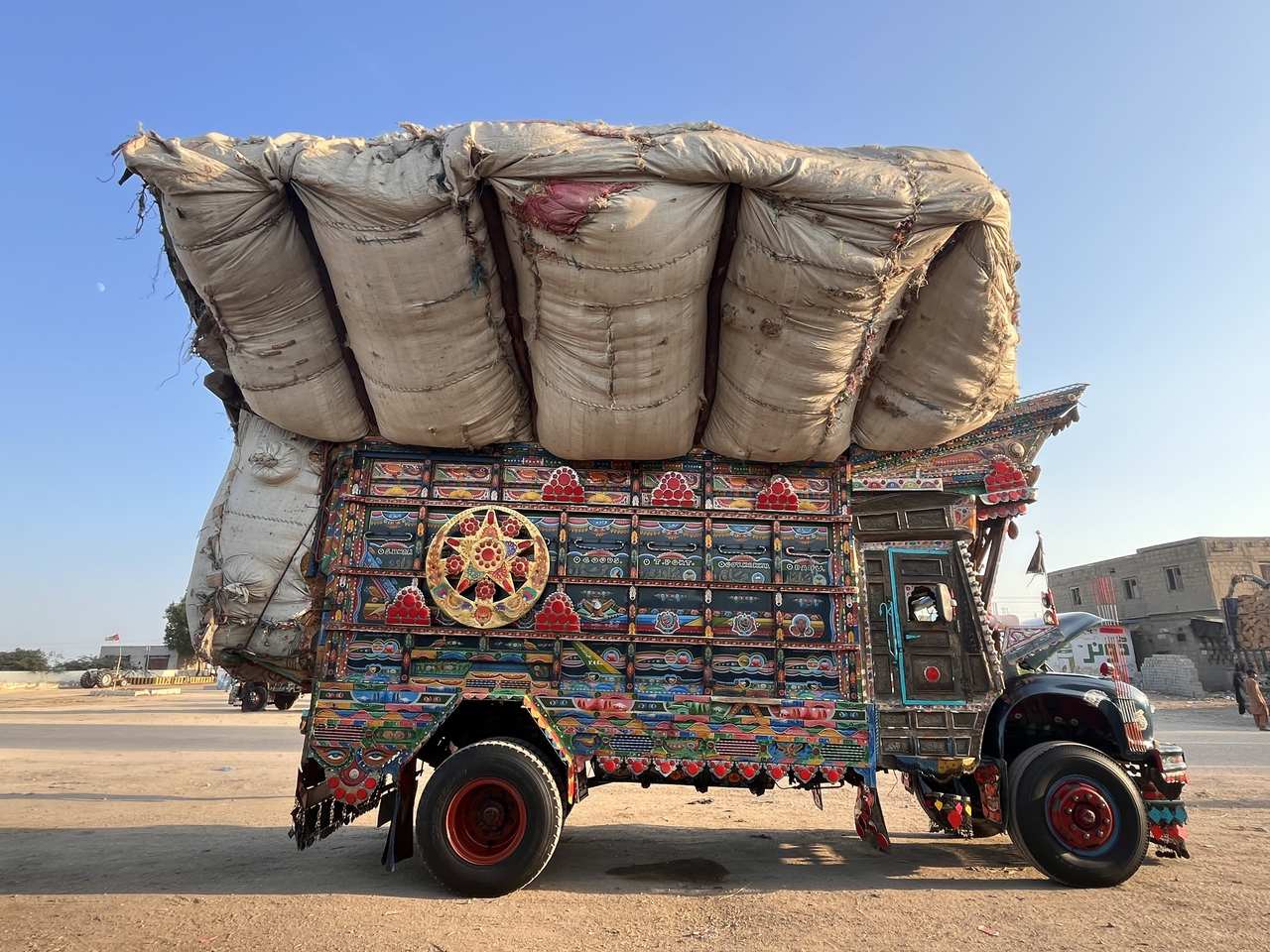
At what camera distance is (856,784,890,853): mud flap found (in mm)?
4461

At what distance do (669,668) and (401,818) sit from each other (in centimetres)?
196

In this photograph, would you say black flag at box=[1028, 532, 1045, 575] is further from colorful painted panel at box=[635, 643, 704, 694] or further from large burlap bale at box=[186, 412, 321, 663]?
large burlap bale at box=[186, 412, 321, 663]

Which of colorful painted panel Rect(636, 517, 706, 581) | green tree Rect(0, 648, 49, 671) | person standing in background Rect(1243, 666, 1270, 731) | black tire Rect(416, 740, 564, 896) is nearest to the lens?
black tire Rect(416, 740, 564, 896)

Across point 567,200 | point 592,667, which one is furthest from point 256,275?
point 592,667

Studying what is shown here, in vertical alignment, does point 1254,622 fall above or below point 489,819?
above

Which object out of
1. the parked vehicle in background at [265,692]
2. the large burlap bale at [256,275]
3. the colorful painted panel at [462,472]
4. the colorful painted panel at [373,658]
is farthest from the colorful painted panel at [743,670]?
the parked vehicle in background at [265,692]

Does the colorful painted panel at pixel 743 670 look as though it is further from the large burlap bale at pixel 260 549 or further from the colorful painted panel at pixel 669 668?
the large burlap bale at pixel 260 549

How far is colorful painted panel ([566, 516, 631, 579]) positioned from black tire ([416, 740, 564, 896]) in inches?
46.9

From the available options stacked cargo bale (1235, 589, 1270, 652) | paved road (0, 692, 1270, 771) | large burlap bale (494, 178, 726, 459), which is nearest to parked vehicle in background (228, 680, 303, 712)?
large burlap bale (494, 178, 726, 459)

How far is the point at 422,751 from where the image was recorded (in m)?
4.75

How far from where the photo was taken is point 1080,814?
4.40 meters

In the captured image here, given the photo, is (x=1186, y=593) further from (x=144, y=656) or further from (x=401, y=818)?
(x=144, y=656)

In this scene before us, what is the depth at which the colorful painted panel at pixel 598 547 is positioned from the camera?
15.6 ft

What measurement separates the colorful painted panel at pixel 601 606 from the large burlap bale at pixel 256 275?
188cm
